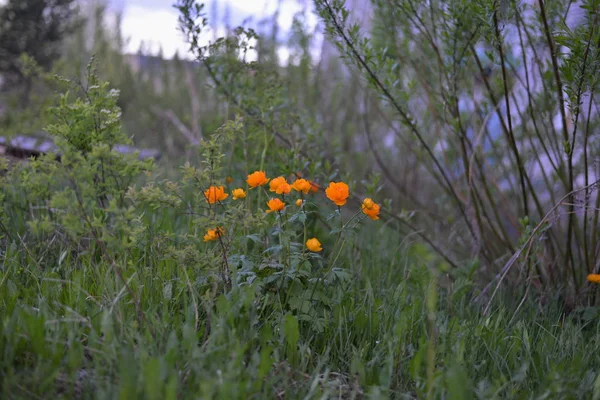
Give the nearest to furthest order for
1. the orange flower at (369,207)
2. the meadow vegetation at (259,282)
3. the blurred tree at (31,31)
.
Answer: the meadow vegetation at (259,282) → the orange flower at (369,207) → the blurred tree at (31,31)

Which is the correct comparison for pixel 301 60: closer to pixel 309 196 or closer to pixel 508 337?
pixel 309 196

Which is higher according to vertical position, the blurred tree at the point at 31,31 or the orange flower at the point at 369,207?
the blurred tree at the point at 31,31

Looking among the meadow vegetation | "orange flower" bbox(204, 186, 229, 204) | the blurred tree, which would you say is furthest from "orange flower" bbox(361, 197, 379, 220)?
the blurred tree

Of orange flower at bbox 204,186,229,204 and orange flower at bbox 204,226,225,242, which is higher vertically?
orange flower at bbox 204,186,229,204

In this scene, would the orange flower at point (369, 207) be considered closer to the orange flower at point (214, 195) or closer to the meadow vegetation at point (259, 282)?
the meadow vegetation at point (259, 282)

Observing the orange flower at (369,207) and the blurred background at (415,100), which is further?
the blurred background at (415,100)

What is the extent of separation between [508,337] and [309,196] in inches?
49.3

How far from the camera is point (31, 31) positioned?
7242 millimetres

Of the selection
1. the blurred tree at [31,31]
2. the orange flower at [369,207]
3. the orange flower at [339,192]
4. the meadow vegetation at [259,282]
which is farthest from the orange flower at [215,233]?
the blurred tree at [31,31]

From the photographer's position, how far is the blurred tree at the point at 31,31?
7.09 metres

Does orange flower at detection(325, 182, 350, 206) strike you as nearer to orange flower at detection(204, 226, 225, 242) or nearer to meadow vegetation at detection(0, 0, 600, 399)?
meadow vegetation at detection(0, 0, 600, 399)

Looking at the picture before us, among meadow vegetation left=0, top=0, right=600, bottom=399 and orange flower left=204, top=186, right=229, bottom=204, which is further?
orange flower left=204, top=186, right=229, bottom=204

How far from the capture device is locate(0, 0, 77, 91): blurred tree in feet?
23.3

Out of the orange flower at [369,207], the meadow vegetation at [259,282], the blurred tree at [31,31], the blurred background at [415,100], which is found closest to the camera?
the meadow vegetation at [259,282]
